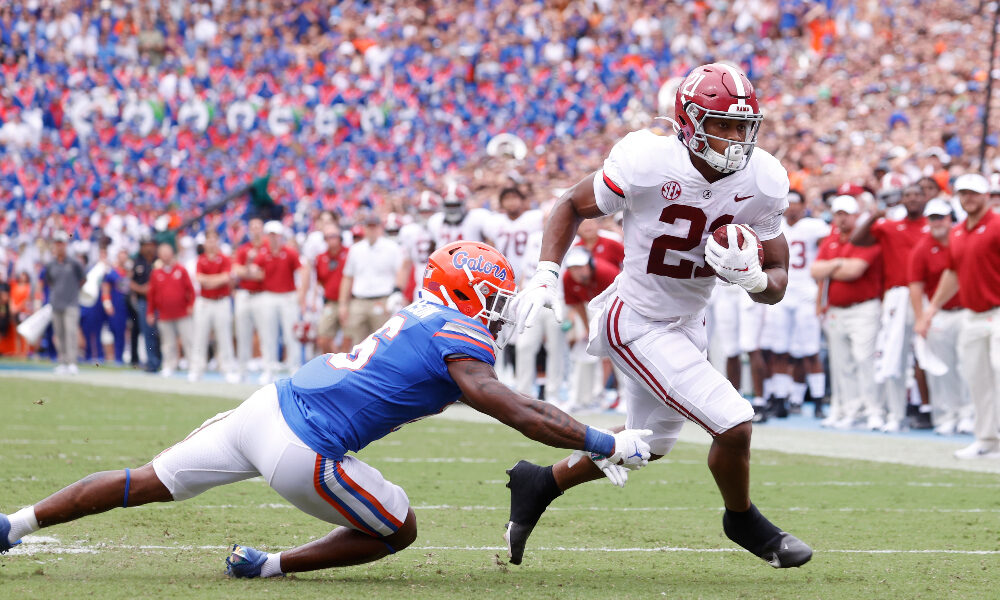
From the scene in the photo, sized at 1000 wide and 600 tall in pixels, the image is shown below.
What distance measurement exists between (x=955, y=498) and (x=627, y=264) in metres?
2.98

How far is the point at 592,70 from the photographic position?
25.7 metres

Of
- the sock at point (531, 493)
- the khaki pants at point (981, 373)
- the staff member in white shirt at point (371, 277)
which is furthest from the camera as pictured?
the staff member in white shirt at point (371, 277)

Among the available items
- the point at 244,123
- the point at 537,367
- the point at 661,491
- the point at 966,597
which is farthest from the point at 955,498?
the point at 244,123

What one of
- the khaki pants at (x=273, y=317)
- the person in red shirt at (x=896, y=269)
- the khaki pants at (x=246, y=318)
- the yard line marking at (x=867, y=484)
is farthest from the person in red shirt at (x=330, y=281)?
the yard line marking at (x=867, y=484)

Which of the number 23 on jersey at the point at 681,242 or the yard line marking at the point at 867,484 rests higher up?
the number 23 on jersey at the point at 681,242

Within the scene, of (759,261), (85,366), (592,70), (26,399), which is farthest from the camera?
(592,70)

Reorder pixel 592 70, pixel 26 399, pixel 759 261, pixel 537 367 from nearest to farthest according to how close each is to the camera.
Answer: pixel 759 261 < pixel 26 399 < pixel 537 367 < pixel 592 70

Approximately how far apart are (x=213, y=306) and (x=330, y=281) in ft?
7.80

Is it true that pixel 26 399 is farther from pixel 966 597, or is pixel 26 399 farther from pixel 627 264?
pixel 966 597

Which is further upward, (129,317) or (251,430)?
(251,430)

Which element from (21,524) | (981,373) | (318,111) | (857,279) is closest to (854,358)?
(857,279)

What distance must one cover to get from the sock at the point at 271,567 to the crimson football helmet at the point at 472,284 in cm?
111

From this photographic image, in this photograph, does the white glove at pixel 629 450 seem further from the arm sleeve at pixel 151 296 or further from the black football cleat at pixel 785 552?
the arm sleeve at pixel 151 296

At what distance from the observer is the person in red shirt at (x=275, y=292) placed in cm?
1536
